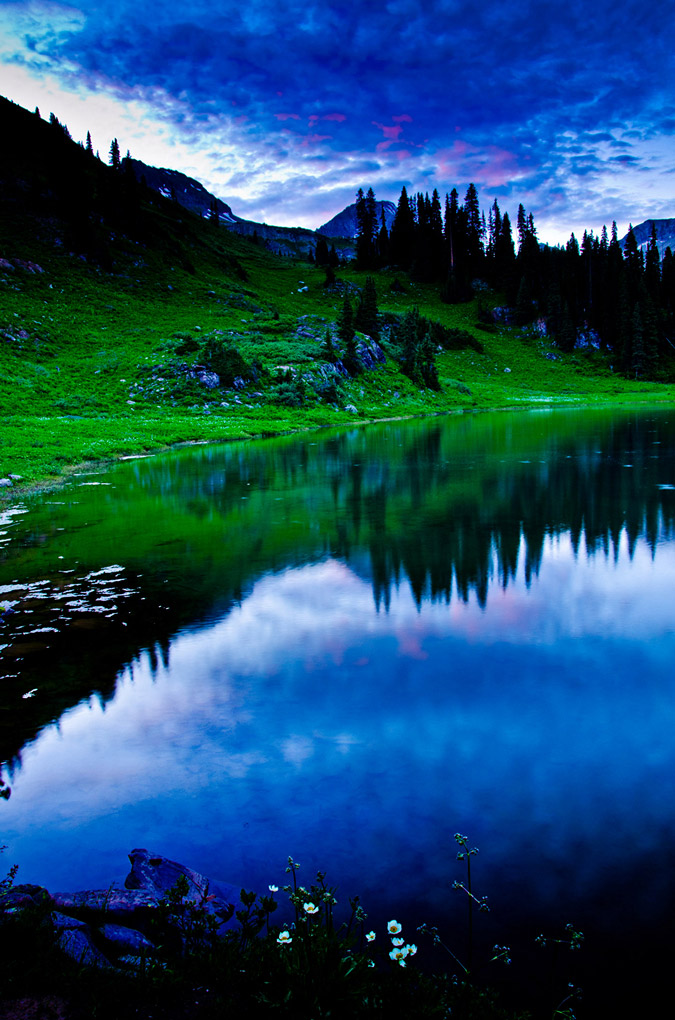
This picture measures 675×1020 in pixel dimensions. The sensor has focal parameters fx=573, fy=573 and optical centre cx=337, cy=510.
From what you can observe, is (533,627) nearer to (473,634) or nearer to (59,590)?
(473,634)

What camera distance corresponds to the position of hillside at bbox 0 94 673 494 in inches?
1665

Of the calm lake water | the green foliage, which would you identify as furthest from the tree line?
the calm lake water

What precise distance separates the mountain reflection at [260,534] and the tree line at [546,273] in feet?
A: 274

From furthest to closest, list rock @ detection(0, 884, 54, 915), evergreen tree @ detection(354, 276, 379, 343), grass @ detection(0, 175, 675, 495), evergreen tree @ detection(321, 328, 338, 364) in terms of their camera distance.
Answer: evergreen tree @ detection(354, 276, 379, 343) < evergreen tree @ detection(321, 328, 338, 364) < grass @ detection(0, 175, 675, 495) < rock @ detection(0, 884, 54, 915)

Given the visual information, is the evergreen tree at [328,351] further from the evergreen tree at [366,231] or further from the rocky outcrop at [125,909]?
the evergreen tree at [366,231]

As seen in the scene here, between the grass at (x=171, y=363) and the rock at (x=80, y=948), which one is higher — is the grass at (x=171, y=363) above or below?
above

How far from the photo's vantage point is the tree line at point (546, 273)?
3967 inches

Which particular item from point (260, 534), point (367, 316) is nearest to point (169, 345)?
point (367, 316)

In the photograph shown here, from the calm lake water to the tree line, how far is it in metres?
99.1

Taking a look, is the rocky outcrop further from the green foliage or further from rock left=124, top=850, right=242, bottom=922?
the green foliage

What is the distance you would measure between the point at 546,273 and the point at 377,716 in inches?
5160

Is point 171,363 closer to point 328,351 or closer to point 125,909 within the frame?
point 328,351

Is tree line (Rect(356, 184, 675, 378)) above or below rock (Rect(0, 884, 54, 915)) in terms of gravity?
above

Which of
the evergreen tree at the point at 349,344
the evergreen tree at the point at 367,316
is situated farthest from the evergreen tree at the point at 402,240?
the evergreen tree at the point at 349,344
